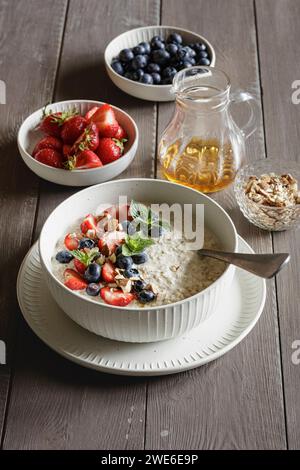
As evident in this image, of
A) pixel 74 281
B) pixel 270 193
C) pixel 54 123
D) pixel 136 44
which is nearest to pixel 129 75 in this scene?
pixel 136 44

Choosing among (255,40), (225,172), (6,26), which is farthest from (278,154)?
(6,26)

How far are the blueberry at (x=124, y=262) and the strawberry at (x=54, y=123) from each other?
47 cm

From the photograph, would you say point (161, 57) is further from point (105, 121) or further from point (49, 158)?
point (49, 158)

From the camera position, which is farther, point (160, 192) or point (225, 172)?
point (225, 172)

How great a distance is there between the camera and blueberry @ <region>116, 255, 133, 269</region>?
45.1 inches

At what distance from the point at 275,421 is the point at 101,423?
10.5 inches

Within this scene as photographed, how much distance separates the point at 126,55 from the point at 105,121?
27 centimetres

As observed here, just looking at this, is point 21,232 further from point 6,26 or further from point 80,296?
point 6,26

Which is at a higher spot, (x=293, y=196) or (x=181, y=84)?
(x=181, y=84)

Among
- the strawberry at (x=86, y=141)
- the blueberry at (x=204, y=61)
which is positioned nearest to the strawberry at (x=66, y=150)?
the strawberry at (x=86, y=141)

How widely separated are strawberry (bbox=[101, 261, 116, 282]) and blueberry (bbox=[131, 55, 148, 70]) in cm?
67

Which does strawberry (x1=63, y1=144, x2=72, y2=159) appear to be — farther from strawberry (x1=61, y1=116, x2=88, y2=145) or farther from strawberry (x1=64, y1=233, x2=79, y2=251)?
strawberry (x1=64, y1=233, x2=79, y2=251)

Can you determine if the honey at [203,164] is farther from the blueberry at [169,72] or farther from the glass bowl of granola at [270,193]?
the blueberry at [169,72]

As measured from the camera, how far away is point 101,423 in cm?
106
